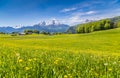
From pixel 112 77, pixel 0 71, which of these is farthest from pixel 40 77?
pixel 112 77

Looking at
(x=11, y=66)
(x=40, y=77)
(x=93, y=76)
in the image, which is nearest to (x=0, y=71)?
(x=11, y=66)

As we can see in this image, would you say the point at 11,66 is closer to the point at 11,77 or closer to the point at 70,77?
the point at 11,77

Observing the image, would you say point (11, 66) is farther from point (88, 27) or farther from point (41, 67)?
point (88, 27)

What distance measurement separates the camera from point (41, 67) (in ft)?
25.0

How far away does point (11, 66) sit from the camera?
7445 millimetres

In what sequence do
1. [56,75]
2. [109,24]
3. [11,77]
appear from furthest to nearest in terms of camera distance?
[109,24] → [56,75] → [11,77]

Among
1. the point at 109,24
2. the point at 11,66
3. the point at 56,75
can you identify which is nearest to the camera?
the point at 56,75

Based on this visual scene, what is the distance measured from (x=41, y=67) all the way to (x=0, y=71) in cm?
117

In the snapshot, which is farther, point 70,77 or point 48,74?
point 48,74

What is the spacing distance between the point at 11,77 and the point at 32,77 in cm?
50

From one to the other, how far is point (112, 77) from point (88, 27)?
7511 inches

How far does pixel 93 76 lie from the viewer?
22.2 ft

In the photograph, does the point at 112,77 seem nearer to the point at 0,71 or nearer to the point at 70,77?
the point at 70,77

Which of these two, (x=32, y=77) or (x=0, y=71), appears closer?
(x=32, y=77)
